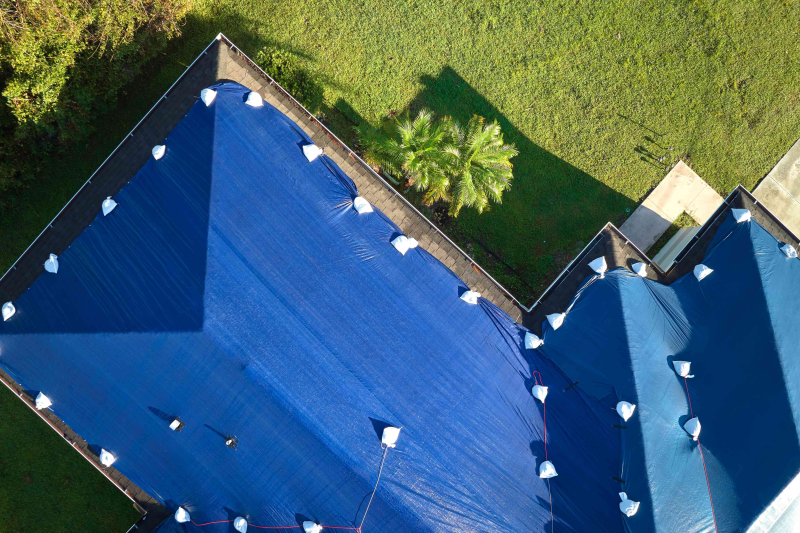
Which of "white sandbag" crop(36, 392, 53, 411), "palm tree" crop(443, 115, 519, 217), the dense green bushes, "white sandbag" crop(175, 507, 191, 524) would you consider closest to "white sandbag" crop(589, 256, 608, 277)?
"palm tree" crop(443, 115, 519, 217)

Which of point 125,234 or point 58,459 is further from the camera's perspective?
point 58,459

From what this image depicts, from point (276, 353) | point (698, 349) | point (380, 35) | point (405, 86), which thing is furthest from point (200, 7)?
point (698, 349)

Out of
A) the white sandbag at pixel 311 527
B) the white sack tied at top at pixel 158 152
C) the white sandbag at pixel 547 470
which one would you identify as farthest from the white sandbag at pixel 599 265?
the white sack tied at top at pixel 158 152

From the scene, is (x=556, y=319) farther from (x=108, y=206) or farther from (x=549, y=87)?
(x=108, y=206)

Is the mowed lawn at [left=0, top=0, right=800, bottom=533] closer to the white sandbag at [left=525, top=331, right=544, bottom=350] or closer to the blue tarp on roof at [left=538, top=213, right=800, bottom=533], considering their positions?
the white sandbag at [left=525, top=331, right=544, bottom=350]

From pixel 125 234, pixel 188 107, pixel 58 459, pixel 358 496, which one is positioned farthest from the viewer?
pixel 58 459

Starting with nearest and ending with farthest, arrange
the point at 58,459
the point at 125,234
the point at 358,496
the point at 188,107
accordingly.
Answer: the point at 358,496 → the point at 125,234 → the point at 188,107 → the point at 58,459

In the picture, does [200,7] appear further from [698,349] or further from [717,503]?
[717,503]
